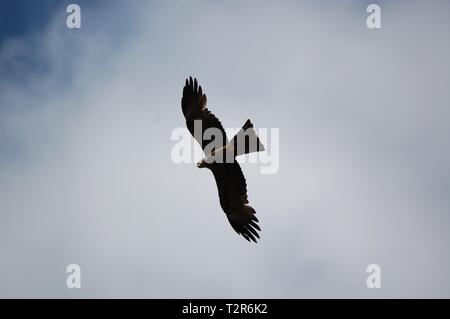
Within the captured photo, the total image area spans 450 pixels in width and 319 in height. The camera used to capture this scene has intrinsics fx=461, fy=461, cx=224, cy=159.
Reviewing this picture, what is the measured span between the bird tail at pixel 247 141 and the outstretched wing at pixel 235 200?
99 cm

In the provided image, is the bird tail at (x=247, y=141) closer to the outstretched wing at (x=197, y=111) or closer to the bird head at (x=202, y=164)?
the outstretched wing at (x=197, y=111)

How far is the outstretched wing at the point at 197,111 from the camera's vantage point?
10.4 meters

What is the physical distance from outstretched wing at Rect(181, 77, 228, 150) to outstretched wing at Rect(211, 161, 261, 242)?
756mm

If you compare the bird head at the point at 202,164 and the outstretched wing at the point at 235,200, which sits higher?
the bird head at the point at 202,164

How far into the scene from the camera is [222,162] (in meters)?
10.5

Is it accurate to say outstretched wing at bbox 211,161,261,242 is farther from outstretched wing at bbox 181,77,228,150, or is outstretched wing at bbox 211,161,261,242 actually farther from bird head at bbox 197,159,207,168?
outstretched wing at bbox 181,77,228,150

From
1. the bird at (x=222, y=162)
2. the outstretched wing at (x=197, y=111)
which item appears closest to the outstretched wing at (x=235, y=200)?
the bird at (x=222, y=162)

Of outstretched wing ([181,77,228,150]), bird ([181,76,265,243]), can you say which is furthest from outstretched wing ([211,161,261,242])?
outstretched wing ([181,77,228,150])

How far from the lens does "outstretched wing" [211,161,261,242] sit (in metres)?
10.7

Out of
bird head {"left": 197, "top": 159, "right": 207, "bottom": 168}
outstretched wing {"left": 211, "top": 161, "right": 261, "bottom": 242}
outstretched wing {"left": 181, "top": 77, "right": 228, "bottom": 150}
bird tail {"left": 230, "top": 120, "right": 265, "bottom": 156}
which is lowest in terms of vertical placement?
outstretched wing {"left": 211, "top": 161, "right": 261, "bottom": 242}

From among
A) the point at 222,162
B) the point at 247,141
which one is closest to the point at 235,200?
the point at 222,162
